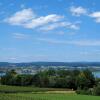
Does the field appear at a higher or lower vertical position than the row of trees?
lower

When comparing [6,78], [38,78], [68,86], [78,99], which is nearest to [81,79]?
[68,86]

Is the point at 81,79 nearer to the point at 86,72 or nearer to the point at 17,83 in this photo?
the point at 86,72

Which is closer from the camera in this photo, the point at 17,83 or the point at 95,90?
the point at 95,90

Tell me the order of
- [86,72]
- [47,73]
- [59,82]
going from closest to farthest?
1. [59,82]
2. [86,72]
3. [47,73]

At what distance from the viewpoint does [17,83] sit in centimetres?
9300

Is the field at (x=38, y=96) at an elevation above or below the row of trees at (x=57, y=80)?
below

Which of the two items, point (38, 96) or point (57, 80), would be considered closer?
point (38, 96)

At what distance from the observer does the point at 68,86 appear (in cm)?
8919

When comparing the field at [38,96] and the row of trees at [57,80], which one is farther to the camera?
the row of trees at [57,80]

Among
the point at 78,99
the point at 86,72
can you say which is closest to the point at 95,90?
the point at 78,99

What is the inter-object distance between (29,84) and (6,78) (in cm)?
666

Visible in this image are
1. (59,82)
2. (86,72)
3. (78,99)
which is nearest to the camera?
(78,99)

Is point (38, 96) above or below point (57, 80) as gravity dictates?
below

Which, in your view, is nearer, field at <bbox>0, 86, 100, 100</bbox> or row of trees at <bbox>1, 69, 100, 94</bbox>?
field at <bbox>0, 86, 100, 100</bbox>
